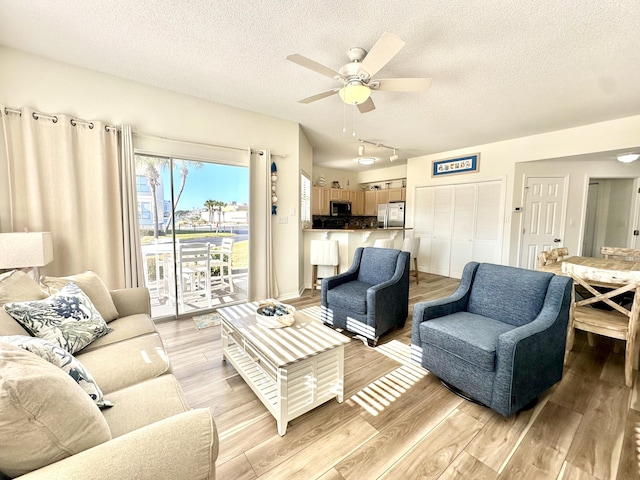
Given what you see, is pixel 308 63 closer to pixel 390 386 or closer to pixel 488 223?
pixel 390 386

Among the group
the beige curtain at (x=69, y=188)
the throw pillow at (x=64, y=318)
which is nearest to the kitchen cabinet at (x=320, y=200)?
the beige curtain at (x=69, y=188)

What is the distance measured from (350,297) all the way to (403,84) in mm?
1985

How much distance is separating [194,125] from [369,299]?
9.40 ft

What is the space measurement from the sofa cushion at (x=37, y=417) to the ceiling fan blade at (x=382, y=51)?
86.8 inches

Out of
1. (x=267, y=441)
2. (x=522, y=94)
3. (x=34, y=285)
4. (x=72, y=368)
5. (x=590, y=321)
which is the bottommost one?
(x=267, y=441)

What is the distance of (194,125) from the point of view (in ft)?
10.5

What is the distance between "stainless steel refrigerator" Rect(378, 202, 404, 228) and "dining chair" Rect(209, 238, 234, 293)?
14.3ft

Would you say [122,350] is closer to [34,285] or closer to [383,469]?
[34,285]

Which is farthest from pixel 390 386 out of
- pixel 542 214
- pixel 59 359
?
pixel 542 214

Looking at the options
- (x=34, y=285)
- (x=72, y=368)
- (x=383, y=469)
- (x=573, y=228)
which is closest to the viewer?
(x=72, y=368)

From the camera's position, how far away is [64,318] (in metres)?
1.54

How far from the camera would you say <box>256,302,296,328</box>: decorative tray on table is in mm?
1870

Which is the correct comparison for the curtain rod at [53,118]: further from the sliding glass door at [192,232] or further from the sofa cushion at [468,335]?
the sofa cushion at [468,335]

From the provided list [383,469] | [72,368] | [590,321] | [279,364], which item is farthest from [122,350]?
[590,321]
